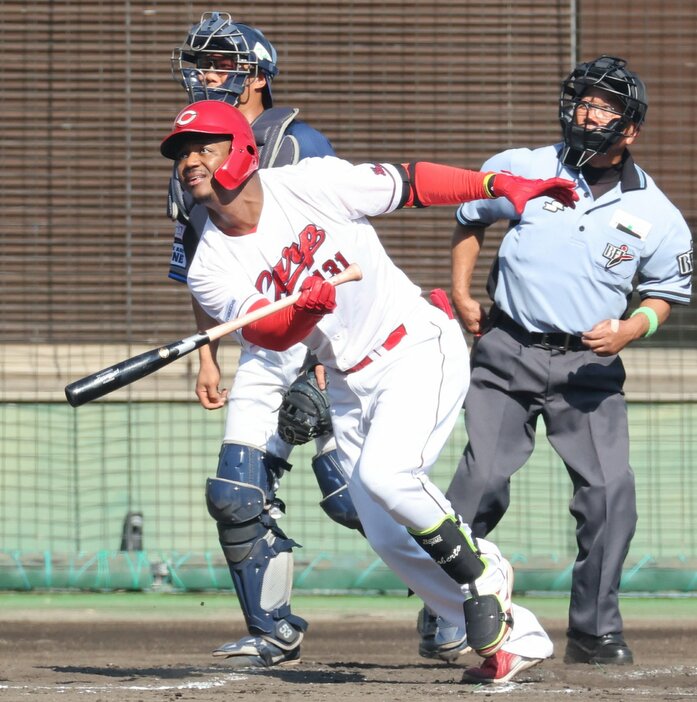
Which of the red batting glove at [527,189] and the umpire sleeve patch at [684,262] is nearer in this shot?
the red batting glove at [527,189]

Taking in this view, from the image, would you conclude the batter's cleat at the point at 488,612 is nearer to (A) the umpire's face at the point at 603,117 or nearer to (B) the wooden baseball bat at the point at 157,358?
(B) the wooden baseball bat at the point at 157,358

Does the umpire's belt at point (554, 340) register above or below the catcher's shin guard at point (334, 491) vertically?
above

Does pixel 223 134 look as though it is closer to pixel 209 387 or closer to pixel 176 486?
pixel 209 387

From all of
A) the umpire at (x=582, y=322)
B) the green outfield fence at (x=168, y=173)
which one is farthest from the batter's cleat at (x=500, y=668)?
the green outfield fence at (x=168, y=173)

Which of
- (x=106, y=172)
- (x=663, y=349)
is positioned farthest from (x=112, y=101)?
(x=663, y=349)

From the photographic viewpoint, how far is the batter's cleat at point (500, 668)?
4.48 m

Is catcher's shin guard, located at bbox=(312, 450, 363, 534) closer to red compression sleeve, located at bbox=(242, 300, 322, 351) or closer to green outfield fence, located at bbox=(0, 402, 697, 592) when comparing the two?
red compression sleeve, located at bbox=(242, 300, 322, 351)

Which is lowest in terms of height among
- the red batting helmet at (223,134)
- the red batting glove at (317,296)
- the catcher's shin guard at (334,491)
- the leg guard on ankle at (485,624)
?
the leg guard on ankle at (485,624)

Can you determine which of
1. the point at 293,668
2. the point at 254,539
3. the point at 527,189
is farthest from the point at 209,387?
the point at 527,189

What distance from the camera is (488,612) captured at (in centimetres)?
438

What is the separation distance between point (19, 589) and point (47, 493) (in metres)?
0.74

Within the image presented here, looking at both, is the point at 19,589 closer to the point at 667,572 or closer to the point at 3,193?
the point at 3,193

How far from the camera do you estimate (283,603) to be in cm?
526

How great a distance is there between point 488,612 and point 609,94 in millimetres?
2030
